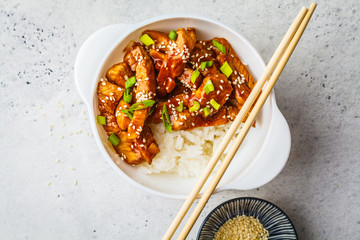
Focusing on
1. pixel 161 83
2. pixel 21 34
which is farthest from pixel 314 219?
pixel 21 34

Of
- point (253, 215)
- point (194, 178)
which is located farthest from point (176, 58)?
point (253, 215)

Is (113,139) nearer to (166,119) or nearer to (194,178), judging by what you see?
(166,119)

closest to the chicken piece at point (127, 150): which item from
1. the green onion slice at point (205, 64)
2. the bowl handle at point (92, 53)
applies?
the bowl handle at point (92, 53)

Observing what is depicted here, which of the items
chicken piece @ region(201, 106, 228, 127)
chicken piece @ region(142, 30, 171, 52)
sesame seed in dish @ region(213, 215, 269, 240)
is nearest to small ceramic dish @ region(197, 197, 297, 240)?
sesame seed in dish @ region(213, 215, 269, 240)

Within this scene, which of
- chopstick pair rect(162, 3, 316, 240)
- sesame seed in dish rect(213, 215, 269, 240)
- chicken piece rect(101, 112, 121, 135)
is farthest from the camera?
sesame seed in dish rect(213, 215, 269, 240)

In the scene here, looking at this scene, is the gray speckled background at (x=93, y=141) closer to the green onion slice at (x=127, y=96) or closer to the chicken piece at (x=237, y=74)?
the chicken piece at (x=237, y=74)

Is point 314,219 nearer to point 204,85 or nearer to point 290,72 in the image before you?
point 290,72

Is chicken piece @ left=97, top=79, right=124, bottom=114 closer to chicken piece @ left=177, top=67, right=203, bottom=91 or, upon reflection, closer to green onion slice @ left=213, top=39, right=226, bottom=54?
chicken piece @ left=177, top=67, right=203, bottom=91
